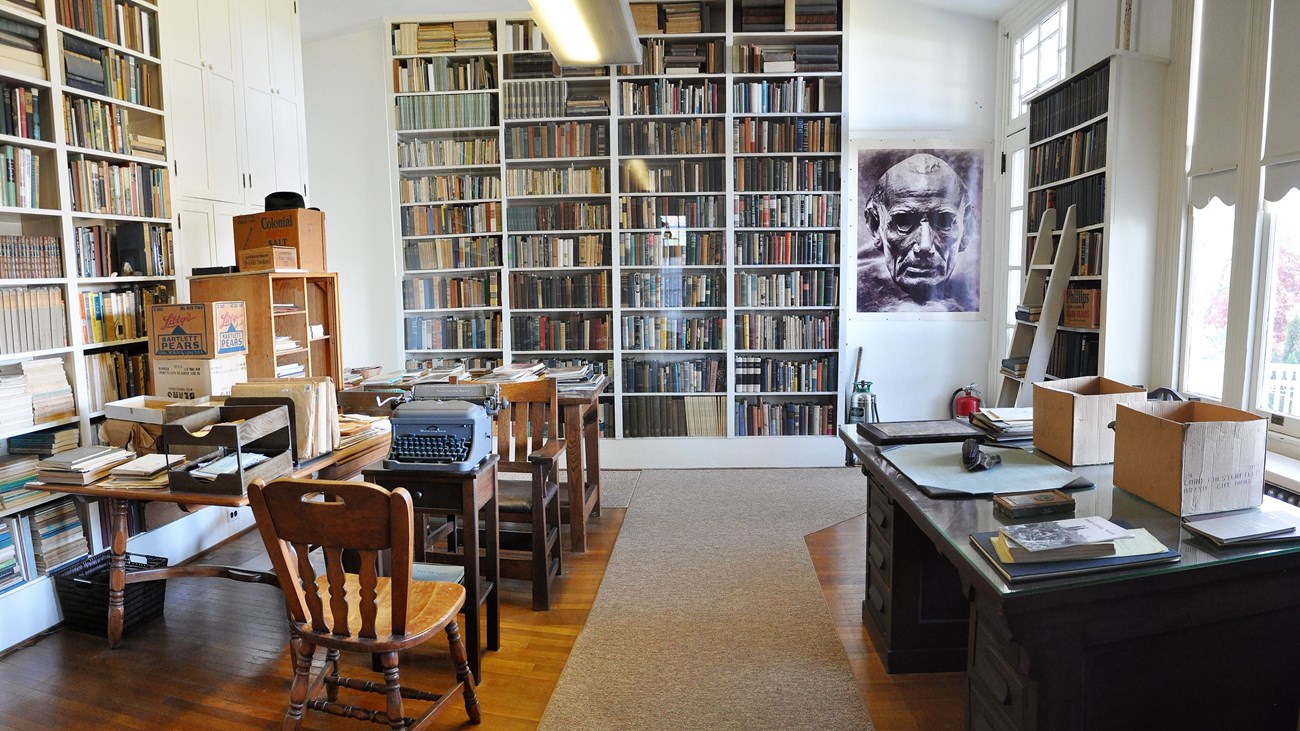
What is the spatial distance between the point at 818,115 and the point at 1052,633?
15.2ft

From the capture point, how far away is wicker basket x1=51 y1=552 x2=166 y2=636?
3.09 metres

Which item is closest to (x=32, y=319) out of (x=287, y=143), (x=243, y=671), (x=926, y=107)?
(x=243, y=671)

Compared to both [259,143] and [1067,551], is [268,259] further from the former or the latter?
[1067,551]

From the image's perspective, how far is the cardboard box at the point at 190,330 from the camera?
3338 millimetres

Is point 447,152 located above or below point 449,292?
above

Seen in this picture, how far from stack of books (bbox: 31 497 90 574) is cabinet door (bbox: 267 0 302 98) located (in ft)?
8.99

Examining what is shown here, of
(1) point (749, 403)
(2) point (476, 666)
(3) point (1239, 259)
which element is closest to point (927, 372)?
(1) point (749, 403)

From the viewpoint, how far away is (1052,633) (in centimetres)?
154

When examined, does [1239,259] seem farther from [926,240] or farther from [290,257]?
[290,257]

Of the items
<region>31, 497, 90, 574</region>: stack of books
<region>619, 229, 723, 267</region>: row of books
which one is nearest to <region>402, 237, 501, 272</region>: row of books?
<region>619, 229, 723, 267</region>: row of books

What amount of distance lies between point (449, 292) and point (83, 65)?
279 centimetres

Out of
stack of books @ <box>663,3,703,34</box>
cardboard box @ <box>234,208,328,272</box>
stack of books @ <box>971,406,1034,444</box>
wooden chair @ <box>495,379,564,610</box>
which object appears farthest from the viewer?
stack of books @ <box>663,3,703,34</box>

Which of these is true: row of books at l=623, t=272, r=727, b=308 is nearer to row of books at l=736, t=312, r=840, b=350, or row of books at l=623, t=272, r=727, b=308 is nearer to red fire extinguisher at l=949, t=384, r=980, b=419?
row of books at l=736, t=312, r=840, b=350

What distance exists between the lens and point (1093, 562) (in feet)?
5.03
